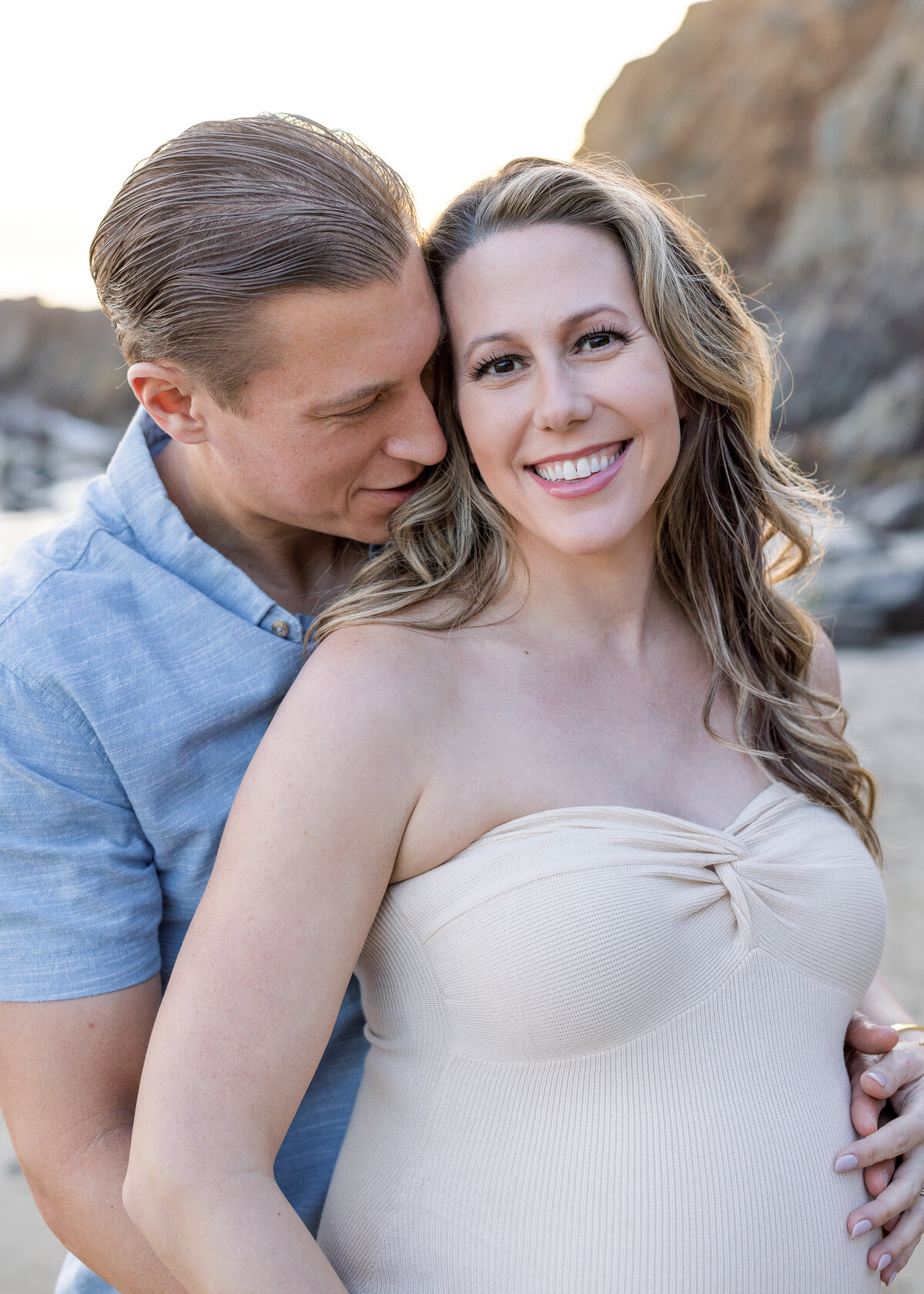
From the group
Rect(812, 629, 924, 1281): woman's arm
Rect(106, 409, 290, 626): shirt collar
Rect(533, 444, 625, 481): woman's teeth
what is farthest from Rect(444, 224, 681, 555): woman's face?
Rect(812, 629, 924, 1281): woman's arm

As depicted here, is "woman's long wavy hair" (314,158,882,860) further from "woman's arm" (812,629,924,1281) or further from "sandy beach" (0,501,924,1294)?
"sandy beach" (0,501,924,1294)

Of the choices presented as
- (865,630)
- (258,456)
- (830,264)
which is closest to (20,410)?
(830,264)

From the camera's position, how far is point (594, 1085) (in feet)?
5.50

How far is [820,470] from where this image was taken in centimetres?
1517

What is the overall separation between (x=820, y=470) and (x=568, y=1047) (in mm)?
14595

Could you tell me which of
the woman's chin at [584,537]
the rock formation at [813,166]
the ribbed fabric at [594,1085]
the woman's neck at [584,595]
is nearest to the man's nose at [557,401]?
the woman's chin at [584,537]

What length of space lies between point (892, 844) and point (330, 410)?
4180mm

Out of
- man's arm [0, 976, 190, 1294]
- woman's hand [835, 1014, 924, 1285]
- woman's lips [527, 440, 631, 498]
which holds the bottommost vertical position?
woman's hand [835, 1014, 924, 1285]

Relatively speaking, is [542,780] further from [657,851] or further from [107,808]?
[107,808]

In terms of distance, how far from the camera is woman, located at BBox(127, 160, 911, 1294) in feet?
5.09

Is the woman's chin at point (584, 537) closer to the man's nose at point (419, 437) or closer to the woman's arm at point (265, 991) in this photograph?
the man's nose at point (419, 437)

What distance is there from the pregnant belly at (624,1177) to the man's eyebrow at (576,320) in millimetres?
1105

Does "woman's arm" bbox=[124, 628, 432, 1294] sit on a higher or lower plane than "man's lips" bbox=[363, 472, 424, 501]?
lower

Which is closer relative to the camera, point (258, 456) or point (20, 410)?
point (258, 456)
